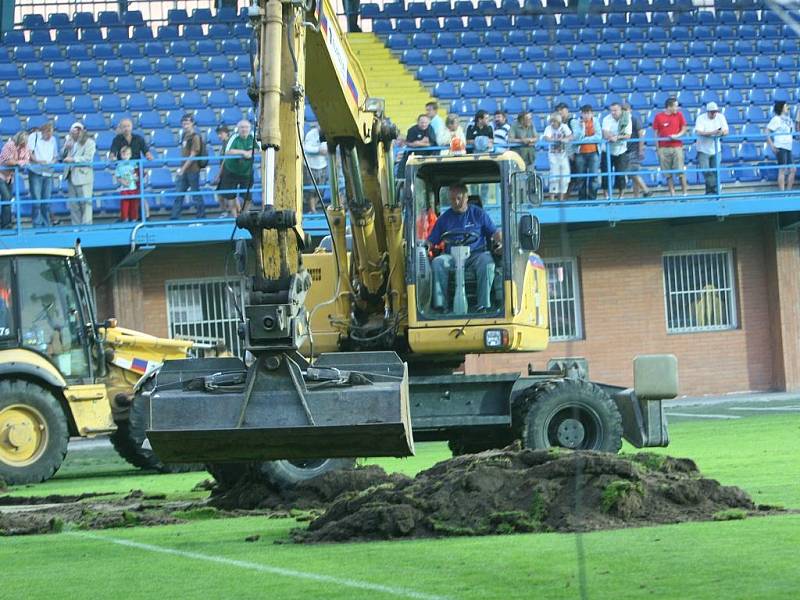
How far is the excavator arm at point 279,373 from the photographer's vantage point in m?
9.48

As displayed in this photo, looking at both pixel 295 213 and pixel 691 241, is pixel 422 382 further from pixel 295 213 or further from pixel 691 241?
pixel 691 241

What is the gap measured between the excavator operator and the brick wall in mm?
12635

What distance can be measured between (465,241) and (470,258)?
20cm

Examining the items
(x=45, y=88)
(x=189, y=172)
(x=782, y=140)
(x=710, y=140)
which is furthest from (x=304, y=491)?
(x=45, y=88)

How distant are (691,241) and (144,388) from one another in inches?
581

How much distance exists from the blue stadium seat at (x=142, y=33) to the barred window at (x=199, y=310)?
6926 millimetres

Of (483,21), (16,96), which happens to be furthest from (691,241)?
(16,96)

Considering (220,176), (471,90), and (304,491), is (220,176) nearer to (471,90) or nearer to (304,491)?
(471,90)

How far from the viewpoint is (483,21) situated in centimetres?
3369

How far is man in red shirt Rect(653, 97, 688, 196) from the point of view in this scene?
26797 millimetres

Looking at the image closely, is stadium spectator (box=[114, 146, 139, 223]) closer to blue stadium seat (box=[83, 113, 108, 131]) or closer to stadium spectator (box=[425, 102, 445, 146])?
blue stadium seat (box=[83, 113, 108, 131])

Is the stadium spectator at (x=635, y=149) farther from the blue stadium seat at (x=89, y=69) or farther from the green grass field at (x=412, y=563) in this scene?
the green grass field at (x=412, y=563)

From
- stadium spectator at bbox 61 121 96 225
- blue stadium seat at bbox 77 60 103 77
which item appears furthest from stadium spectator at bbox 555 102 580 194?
blue stadium seat at bbox 77 60 103 77

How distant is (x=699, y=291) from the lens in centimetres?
2955
